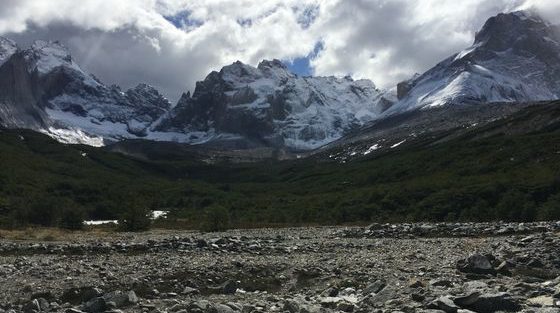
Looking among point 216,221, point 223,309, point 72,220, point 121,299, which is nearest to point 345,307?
point 223,309

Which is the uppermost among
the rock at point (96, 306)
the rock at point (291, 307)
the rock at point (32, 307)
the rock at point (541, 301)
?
the rock at point (32, 307)

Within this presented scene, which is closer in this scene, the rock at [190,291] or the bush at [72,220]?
the rock at [190,291]

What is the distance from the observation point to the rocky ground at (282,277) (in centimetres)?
2044

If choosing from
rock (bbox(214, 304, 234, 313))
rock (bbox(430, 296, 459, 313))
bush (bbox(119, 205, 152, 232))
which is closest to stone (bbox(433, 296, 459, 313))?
rock (bbox(430, 296, 459, 313))

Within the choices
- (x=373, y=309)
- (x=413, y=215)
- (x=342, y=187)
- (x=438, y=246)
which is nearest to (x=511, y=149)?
(x=342, y=187)

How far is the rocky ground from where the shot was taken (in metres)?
20.4

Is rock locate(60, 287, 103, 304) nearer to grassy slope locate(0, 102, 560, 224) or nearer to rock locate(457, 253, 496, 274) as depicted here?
rock locate(457, 253, 496, 274)

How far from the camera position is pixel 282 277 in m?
30.8

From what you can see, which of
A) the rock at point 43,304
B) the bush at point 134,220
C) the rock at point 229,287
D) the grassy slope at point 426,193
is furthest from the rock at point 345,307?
the bush at point 134,220

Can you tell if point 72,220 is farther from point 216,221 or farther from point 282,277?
point 282,277

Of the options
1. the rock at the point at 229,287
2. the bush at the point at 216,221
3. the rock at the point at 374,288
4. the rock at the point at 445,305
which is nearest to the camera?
the rock at the point at 445,305

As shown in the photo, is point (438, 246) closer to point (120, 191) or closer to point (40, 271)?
point (40, 271)

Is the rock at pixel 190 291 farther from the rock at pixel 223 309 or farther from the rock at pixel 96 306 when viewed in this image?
the rock at pixel 223 309

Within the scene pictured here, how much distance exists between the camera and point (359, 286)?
26.5 meters
